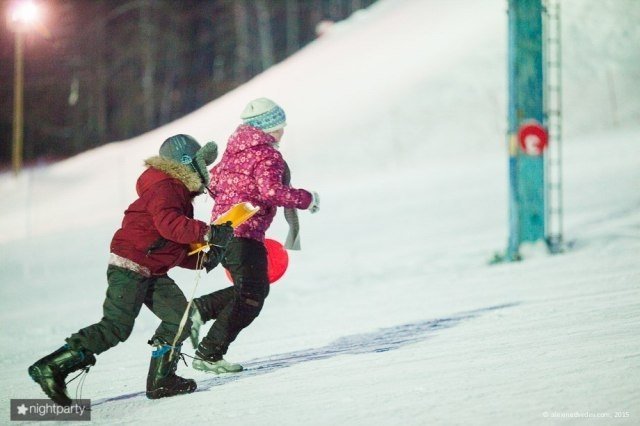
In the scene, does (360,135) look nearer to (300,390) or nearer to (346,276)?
(346,276)

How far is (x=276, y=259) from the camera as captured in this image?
5.18m

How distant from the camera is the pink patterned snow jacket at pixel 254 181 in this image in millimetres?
4637

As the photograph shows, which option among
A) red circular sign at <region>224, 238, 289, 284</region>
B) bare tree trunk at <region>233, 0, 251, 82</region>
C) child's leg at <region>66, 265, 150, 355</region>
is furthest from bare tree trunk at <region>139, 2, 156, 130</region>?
child's leg at <region>66, 265, 150, 355</region>

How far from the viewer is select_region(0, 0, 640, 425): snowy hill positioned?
415cm

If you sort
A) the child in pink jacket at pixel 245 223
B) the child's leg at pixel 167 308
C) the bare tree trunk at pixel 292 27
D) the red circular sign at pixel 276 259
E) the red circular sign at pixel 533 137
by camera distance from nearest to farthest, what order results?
1. the child's leg at pixel 167 308
2. the child in pink jacket at pixel 245 223
3. the red circular sign at pixel 276 259
4. the red circular sign at pixel 533 137
5. the bare tree trunk at pixel 292 27

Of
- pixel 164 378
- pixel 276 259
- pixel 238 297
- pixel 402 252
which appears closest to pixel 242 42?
pixel 402 252

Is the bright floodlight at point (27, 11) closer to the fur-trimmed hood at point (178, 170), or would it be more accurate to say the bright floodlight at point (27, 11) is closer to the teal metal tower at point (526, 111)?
the teal metal tower at point (526, 111)

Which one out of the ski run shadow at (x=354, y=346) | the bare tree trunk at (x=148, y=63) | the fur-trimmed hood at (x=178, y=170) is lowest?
the ski run shadow at (x=354, y=346)

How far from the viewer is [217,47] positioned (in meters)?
43.3

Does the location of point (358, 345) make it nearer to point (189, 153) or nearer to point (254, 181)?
point (254, 181)

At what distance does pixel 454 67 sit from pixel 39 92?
930 inches

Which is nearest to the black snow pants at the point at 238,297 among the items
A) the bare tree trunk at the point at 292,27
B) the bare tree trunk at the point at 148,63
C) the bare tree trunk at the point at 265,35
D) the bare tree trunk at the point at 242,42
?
the bare tree trunk at the point at 148,63

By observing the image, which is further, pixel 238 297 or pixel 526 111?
pixel 526 111

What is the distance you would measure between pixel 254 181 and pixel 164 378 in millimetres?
1170
